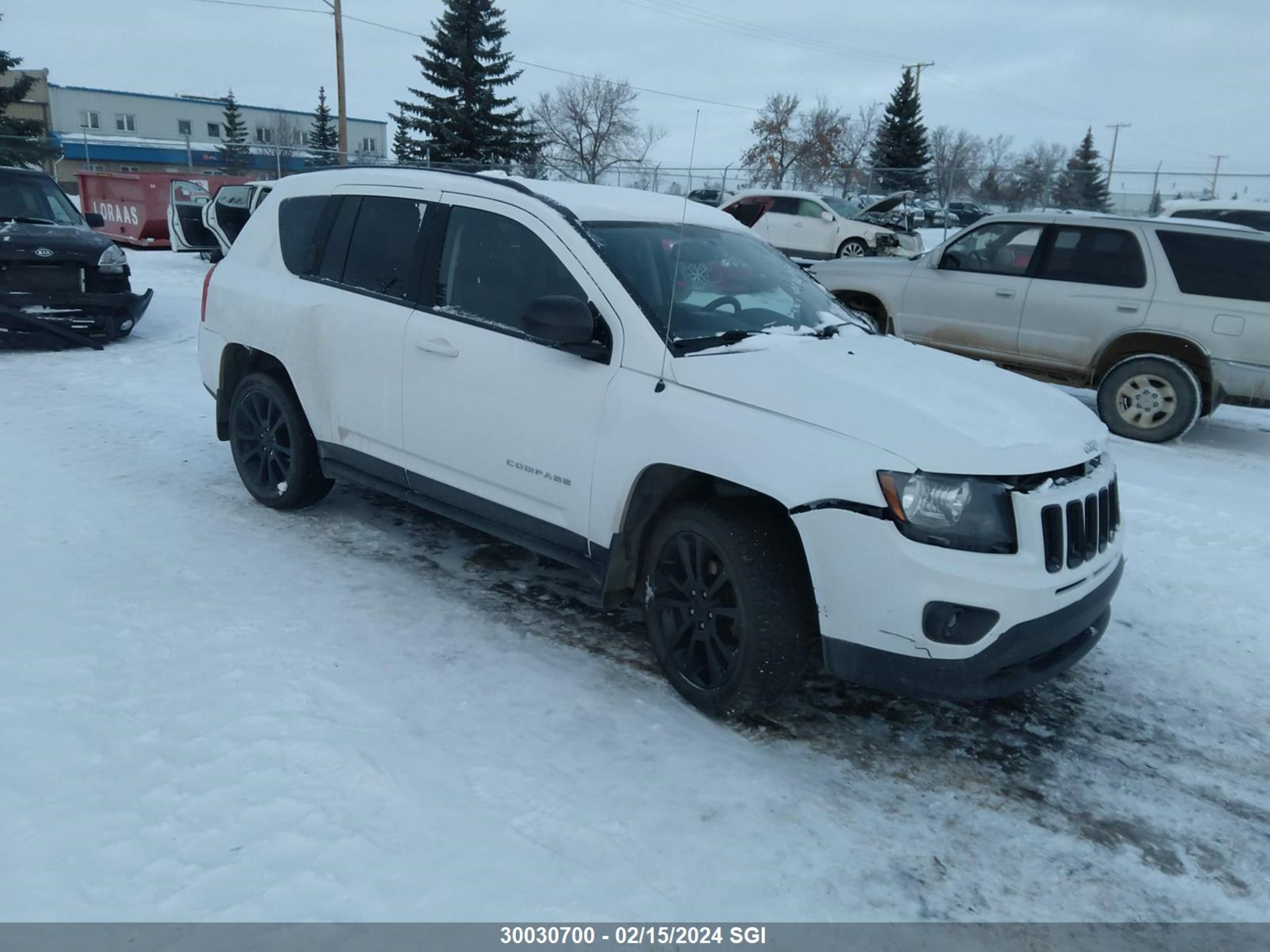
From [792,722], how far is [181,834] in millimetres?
2149

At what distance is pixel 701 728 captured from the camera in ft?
11.9

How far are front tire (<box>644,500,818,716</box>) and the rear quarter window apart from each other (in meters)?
2.80

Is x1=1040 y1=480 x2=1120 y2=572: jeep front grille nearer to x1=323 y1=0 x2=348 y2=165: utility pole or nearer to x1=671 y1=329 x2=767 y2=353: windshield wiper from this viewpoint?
x1=671 y1=329 x2=767 y2=353: windshield wiper

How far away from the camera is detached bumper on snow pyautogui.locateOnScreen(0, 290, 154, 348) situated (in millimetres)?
9977

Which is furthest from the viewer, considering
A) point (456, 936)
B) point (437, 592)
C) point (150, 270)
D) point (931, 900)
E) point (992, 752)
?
point (150, 270)

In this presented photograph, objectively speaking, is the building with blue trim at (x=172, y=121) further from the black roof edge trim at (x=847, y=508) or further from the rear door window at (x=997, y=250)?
the black roof edge trim at (x=847, y=508)

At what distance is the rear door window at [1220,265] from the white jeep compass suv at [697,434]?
17.3ft

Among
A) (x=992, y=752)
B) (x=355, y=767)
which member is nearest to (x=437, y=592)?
(x=355, y=767)

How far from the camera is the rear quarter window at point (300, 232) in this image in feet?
17.4

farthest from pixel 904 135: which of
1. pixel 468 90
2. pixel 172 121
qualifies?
pixel 172 121

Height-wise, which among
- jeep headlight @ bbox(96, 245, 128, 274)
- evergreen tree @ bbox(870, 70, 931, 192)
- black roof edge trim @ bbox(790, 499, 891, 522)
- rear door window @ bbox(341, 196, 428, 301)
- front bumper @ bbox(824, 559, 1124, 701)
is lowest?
front bumper @ bbox(824, 559, 1124, 701)

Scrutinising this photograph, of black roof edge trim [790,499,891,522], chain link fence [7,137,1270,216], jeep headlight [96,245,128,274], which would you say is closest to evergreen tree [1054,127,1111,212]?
chain link fence [7,137,1270,216]

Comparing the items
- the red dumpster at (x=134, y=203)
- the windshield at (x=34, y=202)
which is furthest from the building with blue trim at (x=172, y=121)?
the windshield at (x=34, y=202)

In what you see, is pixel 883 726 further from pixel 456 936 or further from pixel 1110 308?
pixel 1110 308
